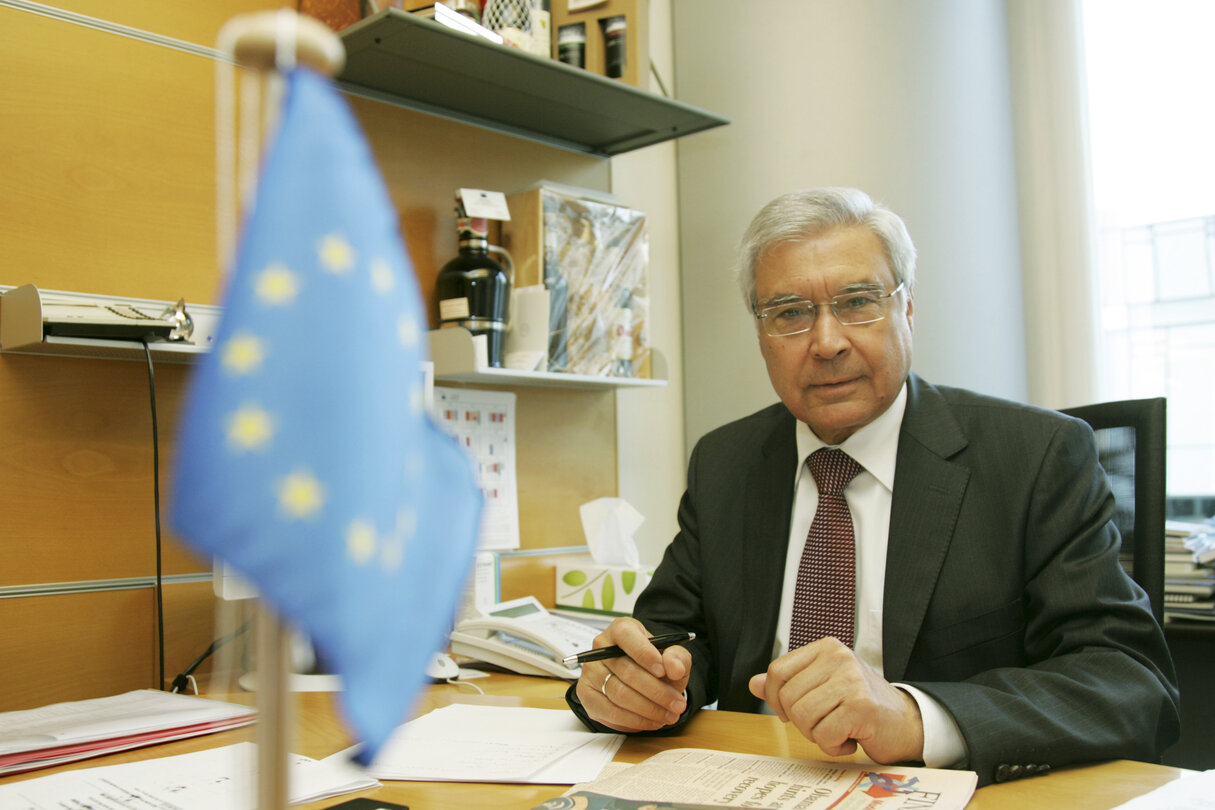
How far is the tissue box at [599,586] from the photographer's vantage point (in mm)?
2062

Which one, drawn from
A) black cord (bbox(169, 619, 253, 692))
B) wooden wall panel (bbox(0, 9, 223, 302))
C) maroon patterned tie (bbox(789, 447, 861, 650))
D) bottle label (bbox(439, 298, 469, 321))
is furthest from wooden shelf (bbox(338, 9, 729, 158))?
black cord (bbox(169, 619, 253, 692))

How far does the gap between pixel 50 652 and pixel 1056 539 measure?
1.57 metres

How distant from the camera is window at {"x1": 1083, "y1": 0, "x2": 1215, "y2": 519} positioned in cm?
248

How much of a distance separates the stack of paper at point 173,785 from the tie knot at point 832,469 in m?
0.86

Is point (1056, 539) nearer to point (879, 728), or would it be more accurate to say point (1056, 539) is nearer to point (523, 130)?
point (879, 728)

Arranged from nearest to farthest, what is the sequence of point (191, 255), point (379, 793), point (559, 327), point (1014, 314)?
1. point (379, 793)
2. point (191, 255)
3. point (559, 327)
4. point (1014, 314)

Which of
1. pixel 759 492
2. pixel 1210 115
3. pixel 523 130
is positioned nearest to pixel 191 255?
pixel 523 130

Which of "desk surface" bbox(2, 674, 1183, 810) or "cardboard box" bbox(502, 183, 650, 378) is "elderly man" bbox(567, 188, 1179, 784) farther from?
"cardboard box" bbox(502, 183, 650, 378)

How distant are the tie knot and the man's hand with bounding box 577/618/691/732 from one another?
1.53 feet

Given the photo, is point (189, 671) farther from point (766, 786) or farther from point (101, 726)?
point (766, 786)

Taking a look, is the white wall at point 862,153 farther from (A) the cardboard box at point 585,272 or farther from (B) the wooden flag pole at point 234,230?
(B) the wooden flag pole at point 234,230

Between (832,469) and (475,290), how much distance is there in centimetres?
84

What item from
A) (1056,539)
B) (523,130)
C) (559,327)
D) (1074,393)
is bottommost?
(1056,539)

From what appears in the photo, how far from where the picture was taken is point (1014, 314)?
2658 mm
